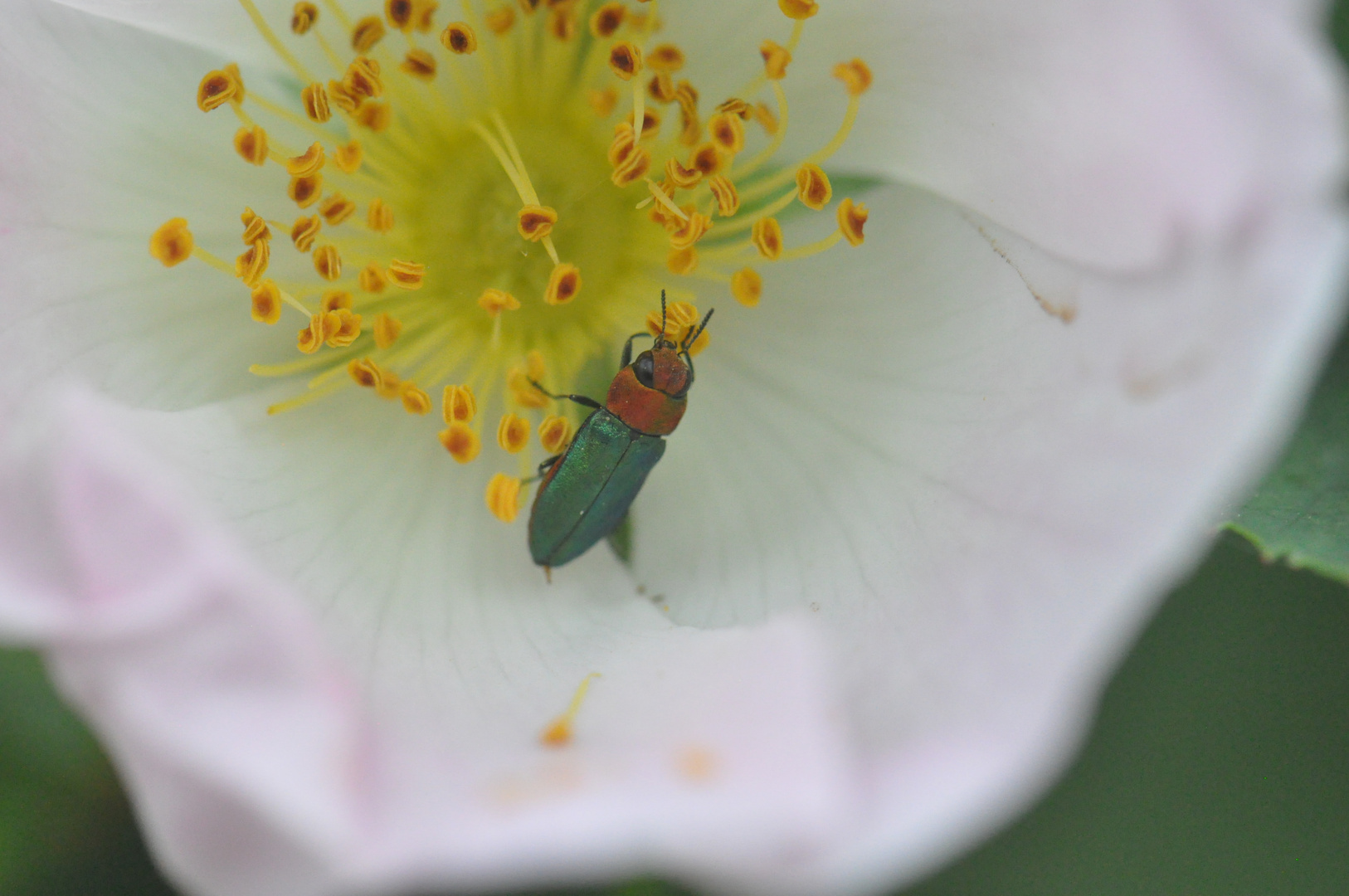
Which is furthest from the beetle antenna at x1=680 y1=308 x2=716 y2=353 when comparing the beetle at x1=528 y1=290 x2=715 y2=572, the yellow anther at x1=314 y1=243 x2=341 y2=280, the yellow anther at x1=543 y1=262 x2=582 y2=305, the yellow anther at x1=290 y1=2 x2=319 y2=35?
the yellow anther at x1=290 y1=2 x2=319 y2=35

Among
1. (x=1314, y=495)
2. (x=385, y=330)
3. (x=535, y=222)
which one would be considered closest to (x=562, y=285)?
(x=535, y=222)

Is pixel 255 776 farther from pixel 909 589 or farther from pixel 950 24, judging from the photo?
pixel 950 24

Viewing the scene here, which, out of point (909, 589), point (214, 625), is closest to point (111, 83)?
point (214, 625)

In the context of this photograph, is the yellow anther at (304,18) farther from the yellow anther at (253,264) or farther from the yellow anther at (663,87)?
the yellow anther at (663,87)

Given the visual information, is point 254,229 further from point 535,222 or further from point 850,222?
point 850,222

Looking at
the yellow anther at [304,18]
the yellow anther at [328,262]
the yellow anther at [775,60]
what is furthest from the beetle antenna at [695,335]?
the yellow anther at [304,18]
